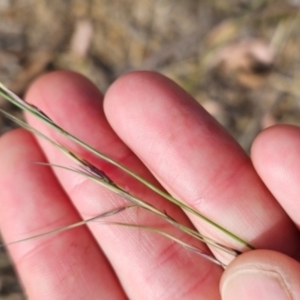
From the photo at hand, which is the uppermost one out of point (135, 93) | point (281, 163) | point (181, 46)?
point (135, 93)

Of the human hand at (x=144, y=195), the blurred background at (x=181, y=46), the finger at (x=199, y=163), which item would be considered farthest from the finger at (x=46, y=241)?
the blurred background at (x=181, y=46)

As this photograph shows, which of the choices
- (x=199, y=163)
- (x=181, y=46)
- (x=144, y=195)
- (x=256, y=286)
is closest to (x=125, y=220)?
(x=144, y=195)

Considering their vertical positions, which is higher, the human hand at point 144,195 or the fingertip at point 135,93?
the fingertip at point 135,93

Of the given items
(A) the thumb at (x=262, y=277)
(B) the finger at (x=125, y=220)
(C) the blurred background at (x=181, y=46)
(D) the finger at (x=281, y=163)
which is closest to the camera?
(A) the thumb at (x=262, y=277)

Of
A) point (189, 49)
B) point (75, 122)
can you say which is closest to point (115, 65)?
point (189, 49)

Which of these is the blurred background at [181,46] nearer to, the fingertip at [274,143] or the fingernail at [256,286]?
the fingertip at [274,143]

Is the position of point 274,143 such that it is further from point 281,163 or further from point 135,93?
point 135,93

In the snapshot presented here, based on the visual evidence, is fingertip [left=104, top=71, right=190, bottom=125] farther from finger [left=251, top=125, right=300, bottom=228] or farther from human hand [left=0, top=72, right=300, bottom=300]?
finger [left=251, top=125, right=300, bottom=228]
